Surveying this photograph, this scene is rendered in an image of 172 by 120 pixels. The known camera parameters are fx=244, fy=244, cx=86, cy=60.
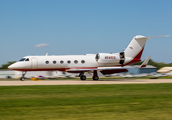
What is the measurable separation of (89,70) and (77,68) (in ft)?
5.20

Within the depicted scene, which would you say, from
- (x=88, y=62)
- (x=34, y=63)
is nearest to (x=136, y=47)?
(x=88, y=62)

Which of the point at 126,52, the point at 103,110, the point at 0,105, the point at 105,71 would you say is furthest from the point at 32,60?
the point at 103,110

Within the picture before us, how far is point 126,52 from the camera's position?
3291 cm

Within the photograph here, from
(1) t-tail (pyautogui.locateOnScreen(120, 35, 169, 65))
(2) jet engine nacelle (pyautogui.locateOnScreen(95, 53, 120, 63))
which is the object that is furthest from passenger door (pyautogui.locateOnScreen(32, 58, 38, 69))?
(1) t-tail (pyautogui.locateOnScreen(120, 35, 169, 65))

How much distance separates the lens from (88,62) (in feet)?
104

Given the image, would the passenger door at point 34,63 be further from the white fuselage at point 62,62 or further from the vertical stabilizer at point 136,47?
the vertical stabilizer at point 136,47

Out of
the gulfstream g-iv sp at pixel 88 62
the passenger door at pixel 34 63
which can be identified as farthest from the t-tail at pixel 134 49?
the passenger door at pixel 34 63

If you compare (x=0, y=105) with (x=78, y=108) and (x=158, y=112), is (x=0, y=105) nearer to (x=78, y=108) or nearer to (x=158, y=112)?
(x=78, y=108)

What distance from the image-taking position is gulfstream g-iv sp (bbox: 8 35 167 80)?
3042 cm

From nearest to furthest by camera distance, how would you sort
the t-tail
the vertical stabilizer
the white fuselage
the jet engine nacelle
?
1. the white fuselage
2. the jet engine nacelle
3. the t-tail
4. the vertical stabilizer

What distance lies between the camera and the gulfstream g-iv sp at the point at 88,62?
99.8 ft

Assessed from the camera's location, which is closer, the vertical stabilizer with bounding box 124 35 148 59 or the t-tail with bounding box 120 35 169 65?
the t-tail with bounding box 120 35 169 65

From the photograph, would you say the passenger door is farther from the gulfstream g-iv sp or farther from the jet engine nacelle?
the jet engine nacelle

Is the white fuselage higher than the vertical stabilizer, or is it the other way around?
the vertical stabilizer
